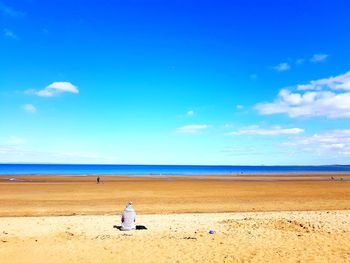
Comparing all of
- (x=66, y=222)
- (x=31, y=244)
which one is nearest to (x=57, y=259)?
(x=31, y=244)

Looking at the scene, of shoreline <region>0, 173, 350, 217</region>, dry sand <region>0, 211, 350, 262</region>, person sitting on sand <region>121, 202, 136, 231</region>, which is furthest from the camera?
shoreline <region>0, 173, 350, 217</region>

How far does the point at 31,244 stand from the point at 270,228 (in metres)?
9.59

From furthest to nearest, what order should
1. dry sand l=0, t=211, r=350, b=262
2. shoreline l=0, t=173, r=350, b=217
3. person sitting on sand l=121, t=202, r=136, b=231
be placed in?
1. shoreline l=0, t=173, r=350, b=217
2. person sitting on sand l=121, t=202, r=136, b=231
3. dry sand l=0, t=211, r=350, b=262

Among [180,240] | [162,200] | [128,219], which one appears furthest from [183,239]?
[162,200]

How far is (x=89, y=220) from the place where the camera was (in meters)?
18.0

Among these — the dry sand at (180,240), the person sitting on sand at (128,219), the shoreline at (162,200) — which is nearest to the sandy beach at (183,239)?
the dry sand at (180,240)

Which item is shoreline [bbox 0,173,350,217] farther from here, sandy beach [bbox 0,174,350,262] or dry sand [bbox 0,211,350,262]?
dry sand [bbox 0,211,350,262]

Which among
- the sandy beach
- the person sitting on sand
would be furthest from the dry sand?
the person sitting on sand

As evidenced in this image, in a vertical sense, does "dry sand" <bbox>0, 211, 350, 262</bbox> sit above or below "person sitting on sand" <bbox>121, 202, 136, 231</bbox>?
below

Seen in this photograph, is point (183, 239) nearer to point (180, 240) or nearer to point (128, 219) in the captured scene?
point (180, 240)

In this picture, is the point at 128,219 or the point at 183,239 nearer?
the point at 183,239

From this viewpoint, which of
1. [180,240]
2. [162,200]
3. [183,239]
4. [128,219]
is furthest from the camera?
[162,200]

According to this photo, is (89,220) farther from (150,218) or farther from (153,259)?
(153,259)

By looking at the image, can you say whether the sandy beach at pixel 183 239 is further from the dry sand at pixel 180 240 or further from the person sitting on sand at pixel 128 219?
the person sitting on sand at pixel 128 219
